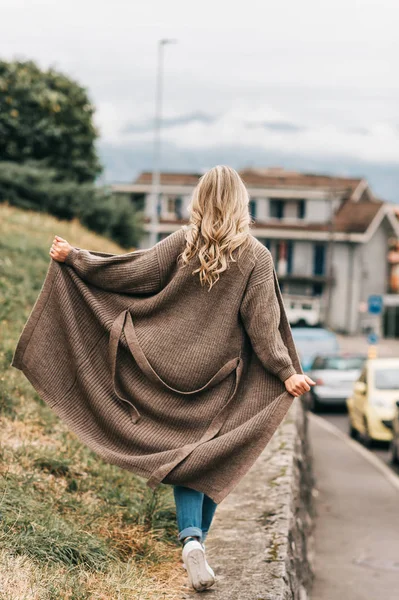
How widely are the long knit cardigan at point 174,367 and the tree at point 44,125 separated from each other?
24118mm

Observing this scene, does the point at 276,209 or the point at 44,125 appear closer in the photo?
the point at 44,125

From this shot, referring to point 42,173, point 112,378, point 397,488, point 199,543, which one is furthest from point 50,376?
point 42,173

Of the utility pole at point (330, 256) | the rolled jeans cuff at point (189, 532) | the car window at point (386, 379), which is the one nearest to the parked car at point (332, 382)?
the car window at point (386, 379)

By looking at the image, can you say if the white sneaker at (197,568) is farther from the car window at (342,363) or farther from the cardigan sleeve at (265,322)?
the car window at (342,363)

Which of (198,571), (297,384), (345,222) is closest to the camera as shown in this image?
(198,571)

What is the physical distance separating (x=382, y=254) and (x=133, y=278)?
6833cm

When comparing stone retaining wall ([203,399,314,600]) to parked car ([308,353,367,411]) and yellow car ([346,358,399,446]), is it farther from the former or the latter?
parked car ([308,353,367,411])

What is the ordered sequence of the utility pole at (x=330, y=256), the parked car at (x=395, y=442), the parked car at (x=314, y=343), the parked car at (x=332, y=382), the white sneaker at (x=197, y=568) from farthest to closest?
1. the utility pole at (x=330, y=256)
2. the parked car at (x=314, y=343)
3. the parked car at (x=332, y=382)
4. the parked car at (x=395, y=442)
5. the white sneaker at (x=197, y=568)

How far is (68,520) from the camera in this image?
4887 mm

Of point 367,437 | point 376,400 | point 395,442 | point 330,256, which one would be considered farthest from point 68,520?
point 330,256

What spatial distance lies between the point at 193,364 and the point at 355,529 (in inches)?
215

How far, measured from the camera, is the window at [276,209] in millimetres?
67562

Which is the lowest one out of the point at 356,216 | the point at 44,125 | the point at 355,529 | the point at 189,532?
the point at 355,529

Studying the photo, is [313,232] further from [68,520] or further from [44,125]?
[68,520]
